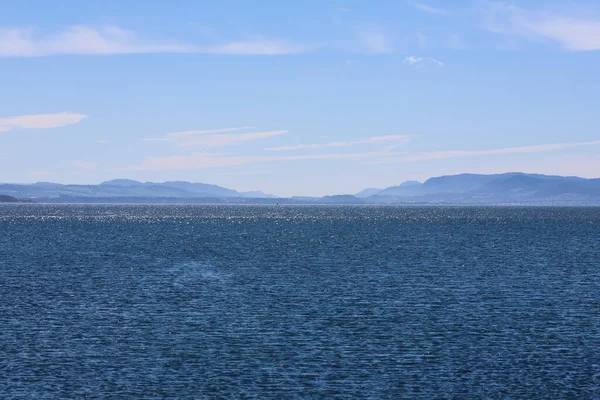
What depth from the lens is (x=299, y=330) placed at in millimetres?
53250

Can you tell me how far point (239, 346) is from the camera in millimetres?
48062

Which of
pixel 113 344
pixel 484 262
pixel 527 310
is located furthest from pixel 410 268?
pixel 113 344

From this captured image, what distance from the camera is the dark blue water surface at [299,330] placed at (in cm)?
3950

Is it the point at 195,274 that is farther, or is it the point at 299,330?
the point at 195,274

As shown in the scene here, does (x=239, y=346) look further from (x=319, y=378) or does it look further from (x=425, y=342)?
(x=425, y=342)

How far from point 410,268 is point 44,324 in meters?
53.4

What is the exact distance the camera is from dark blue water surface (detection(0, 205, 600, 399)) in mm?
39500

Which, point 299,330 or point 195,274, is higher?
point 195,274

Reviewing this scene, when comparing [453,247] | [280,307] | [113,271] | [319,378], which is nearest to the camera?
[319,378]

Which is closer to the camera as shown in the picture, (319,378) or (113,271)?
(319,378)

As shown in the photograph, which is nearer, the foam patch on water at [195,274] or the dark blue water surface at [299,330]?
Answer: the dark blue water surface at [299,330]

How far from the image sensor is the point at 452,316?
5925 cm

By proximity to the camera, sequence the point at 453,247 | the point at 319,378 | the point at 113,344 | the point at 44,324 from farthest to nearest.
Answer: the point at 453,247 → the point at 44,324 → the point at 113,344 → the point at 319,378

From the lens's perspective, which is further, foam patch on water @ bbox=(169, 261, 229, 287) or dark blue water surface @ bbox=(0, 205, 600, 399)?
foam patch on water @ bbox=(169, 261, 229, 287)
